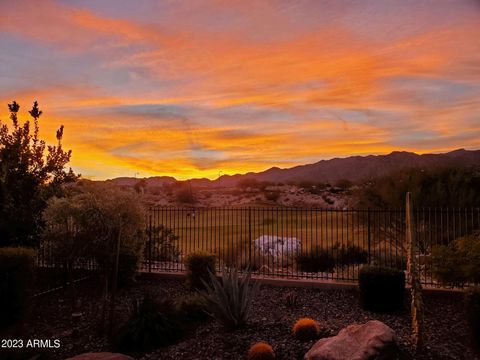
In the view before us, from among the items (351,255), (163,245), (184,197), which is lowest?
(351,255)

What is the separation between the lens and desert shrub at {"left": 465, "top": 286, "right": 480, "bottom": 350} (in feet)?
28.4

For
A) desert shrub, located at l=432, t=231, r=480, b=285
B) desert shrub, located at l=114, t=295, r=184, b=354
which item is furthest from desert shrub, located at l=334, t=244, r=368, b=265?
desert shrub, located at l=114, t=295, r=184, b=354

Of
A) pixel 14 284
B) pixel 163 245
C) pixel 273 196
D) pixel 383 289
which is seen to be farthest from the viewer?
pixel 273 196

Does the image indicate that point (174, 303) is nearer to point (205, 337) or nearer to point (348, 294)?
point (205, 337)

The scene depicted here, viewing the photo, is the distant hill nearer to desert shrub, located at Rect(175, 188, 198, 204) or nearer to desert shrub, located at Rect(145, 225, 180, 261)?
desert shrub, located at Rect(175, 188, 198, 204)

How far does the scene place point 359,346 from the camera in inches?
295

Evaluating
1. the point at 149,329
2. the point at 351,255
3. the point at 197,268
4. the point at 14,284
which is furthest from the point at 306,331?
the point at 351,255

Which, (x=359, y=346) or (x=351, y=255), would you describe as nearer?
(x=359, y=346)

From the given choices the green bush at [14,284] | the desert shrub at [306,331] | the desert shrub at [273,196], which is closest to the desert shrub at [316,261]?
the desert shrub at [306,331]

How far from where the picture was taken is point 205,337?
9461 mm

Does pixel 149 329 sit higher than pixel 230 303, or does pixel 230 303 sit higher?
pixel 230 303

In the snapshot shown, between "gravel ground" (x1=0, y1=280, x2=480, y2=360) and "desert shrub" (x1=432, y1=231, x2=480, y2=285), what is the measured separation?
0.58 m

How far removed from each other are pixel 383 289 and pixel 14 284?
875 centimetres

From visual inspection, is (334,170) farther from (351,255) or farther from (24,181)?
(24,181)
